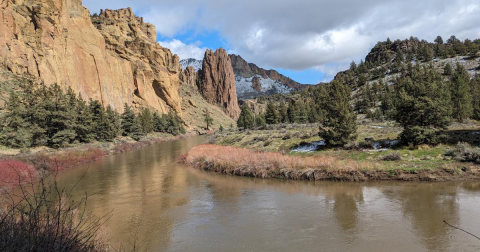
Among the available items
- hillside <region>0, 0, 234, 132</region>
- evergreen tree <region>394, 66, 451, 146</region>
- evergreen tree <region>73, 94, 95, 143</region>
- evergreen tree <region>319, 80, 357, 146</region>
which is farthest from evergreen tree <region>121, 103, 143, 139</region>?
evergreen tree <region>394, 66, 451, 146</region>

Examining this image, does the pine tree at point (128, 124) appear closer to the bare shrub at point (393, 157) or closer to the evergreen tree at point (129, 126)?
the evergreen tree at point (129, 126)

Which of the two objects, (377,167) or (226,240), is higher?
(377,167)

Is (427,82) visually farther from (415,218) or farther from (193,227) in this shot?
(193,227)

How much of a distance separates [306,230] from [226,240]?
338 centimetres

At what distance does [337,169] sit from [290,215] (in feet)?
25.6

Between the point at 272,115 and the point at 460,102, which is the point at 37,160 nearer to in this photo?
the point at 460,102

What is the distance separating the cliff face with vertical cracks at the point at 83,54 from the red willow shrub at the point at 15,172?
38334 mm

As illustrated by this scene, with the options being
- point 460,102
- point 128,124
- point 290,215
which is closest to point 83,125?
point 128,124

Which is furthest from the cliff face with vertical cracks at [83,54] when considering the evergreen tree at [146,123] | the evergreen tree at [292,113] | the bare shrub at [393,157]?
the bare shrub at [393,157]

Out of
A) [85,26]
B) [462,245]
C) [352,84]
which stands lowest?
[462,245]

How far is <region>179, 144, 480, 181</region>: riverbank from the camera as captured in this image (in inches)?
699

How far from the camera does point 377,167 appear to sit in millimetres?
19125

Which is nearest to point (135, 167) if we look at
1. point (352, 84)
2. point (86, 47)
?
point (86, 47)

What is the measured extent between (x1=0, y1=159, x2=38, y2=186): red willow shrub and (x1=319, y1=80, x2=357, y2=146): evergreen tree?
24.7m
